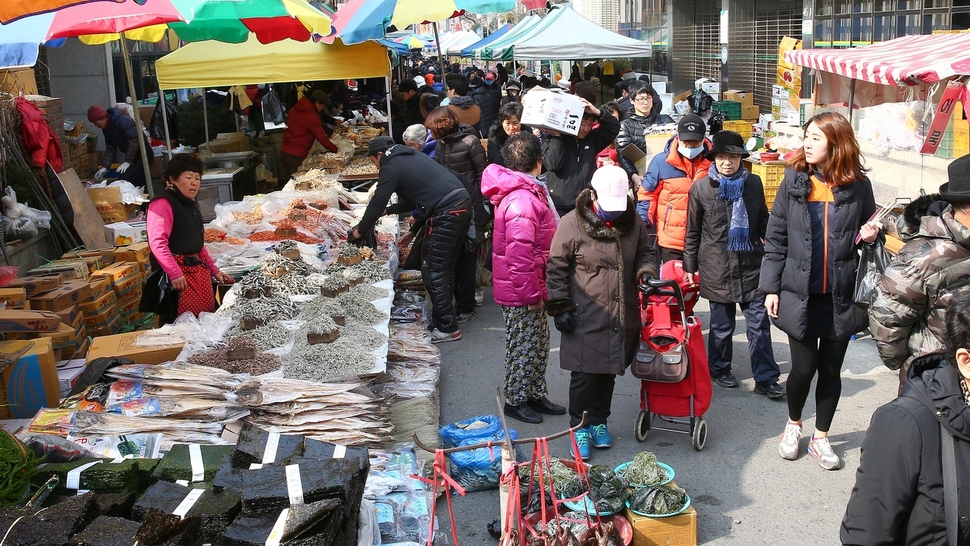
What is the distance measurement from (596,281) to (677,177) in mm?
2036

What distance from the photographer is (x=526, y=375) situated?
6.05 metres

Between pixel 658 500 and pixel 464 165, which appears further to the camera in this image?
pixel 464 165

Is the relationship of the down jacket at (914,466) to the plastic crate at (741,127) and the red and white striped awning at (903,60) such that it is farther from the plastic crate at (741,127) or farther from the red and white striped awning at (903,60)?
the plastic crate at (741,127)

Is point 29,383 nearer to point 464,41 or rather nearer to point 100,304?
point 100,304

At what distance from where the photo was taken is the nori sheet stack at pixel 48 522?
10.5ft

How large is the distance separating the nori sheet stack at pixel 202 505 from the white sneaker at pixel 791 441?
3.29m

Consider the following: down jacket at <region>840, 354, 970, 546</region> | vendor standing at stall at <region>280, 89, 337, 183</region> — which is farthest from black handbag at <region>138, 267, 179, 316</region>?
vendor standing at stall at <region>280, 89, 337, 183</region>

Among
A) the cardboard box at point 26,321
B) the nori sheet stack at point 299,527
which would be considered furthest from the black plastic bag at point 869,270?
the cardboard box at point 26,321

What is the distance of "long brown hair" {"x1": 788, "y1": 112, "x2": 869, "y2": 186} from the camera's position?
487cm

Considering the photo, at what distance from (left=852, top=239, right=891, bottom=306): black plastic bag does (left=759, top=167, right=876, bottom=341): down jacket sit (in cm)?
14

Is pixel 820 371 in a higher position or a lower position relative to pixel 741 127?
lower

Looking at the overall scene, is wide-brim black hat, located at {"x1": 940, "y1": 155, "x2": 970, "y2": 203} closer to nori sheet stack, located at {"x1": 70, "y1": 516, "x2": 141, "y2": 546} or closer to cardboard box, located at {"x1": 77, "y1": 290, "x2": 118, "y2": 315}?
nori sheet stack, located at {"x1": 70, "y1": 516, "x2": 141, "y2": 546}

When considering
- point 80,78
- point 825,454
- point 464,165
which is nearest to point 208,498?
point 825,454

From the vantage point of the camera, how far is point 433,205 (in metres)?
7.71
